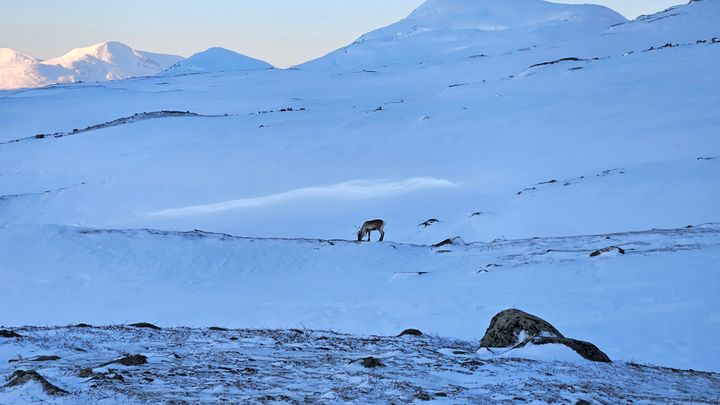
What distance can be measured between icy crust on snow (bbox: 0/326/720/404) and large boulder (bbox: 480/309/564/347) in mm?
546

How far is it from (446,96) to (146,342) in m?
51.0

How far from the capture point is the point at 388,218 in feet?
121

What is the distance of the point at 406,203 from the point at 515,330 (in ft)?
87.2

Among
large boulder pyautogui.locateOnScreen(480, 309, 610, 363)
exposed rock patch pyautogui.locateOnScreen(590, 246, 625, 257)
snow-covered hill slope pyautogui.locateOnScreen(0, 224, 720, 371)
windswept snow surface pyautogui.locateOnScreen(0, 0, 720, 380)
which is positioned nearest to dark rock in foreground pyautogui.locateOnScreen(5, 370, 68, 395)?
large boulder pyautogui.locateOnScreen(480, 309, 610, 363)

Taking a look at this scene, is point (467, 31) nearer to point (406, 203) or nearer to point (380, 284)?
point (406, 203)

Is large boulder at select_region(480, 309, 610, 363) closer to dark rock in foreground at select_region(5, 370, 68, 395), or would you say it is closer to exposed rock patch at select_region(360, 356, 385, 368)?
exposed rock patch at select_region(360, 356, 385, 368)

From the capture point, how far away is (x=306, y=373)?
9508 millimetres

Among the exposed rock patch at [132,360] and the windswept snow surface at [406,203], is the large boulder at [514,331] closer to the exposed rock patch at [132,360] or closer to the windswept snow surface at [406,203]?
the windswept snow surface at [406,203]

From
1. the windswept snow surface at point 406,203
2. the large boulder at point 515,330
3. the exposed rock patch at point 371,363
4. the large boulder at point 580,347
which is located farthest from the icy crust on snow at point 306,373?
the windswept snow surface at point 406,203

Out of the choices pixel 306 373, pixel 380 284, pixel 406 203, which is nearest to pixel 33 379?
pixel 306 373

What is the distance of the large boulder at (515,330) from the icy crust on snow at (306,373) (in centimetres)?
55

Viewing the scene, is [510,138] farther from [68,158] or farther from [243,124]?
[68,158]

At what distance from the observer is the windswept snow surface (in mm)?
20219

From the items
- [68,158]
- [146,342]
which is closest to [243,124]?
[68,158]
